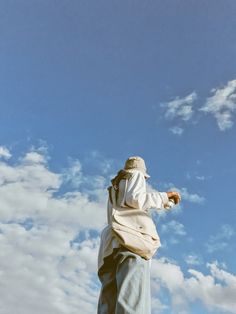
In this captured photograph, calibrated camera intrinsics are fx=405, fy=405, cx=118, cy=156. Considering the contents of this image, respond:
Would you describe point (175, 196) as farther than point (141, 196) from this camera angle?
Yes

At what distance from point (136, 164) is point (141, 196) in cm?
56

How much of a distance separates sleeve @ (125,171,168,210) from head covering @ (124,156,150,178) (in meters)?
0.20

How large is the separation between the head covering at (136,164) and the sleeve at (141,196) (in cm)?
20

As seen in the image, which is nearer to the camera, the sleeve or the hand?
the sleeve

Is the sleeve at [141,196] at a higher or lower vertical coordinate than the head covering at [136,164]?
lower

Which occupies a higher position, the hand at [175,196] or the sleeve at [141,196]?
the hand at [175,196]

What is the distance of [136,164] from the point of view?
477cm

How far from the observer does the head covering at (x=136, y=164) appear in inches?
187

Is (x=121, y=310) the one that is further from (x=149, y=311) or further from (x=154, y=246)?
(x=154, y=246)

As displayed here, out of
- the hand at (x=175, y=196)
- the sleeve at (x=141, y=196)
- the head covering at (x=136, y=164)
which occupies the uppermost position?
the head covering at (x=136, y=164)

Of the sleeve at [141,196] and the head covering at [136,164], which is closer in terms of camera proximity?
the sleeve at [141,196]

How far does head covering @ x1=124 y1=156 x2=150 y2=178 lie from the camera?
4758 mm

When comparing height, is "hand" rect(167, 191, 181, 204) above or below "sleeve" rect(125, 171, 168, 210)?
above

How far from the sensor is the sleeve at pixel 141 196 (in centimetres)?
429
